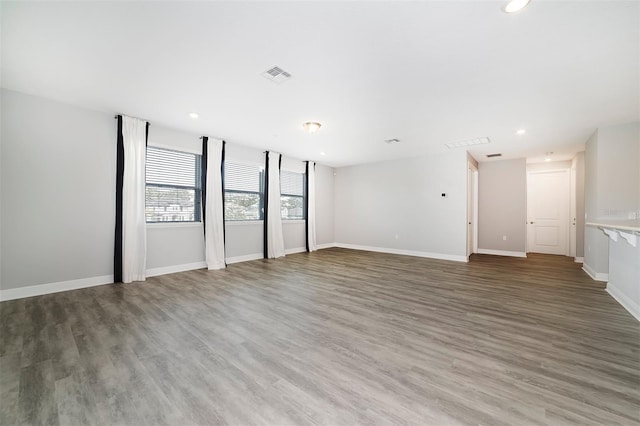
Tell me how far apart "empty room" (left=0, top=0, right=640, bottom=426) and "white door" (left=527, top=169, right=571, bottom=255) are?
2.74ft

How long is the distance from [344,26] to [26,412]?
3.43 m

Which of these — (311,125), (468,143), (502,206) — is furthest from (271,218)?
(502,206)

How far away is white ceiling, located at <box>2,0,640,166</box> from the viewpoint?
192 centimetres

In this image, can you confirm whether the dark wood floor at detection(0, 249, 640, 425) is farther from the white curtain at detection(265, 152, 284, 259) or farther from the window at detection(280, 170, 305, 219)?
the window at detection(280, 170, 305, 219)

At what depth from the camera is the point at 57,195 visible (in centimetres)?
353

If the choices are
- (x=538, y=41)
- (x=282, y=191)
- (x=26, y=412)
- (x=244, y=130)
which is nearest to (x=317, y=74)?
(x=538, y=41)

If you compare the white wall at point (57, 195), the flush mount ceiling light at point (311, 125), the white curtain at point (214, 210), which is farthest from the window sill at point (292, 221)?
the flush mount ceiling light at point (311, 125)

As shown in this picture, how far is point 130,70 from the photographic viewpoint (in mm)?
2721

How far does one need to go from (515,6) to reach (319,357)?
3.11 m

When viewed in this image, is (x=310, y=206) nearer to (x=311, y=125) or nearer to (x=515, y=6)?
(x=311, y=125)

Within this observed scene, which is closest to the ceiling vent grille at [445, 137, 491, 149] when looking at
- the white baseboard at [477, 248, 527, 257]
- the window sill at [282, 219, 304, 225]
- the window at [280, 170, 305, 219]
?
the white baseboard at [477, 248, 527, 257]

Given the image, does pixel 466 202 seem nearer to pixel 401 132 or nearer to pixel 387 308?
pixel 401 132

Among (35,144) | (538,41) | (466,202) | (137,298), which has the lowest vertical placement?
(137,298)

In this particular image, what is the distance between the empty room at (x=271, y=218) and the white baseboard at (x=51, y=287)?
2 centimetres
